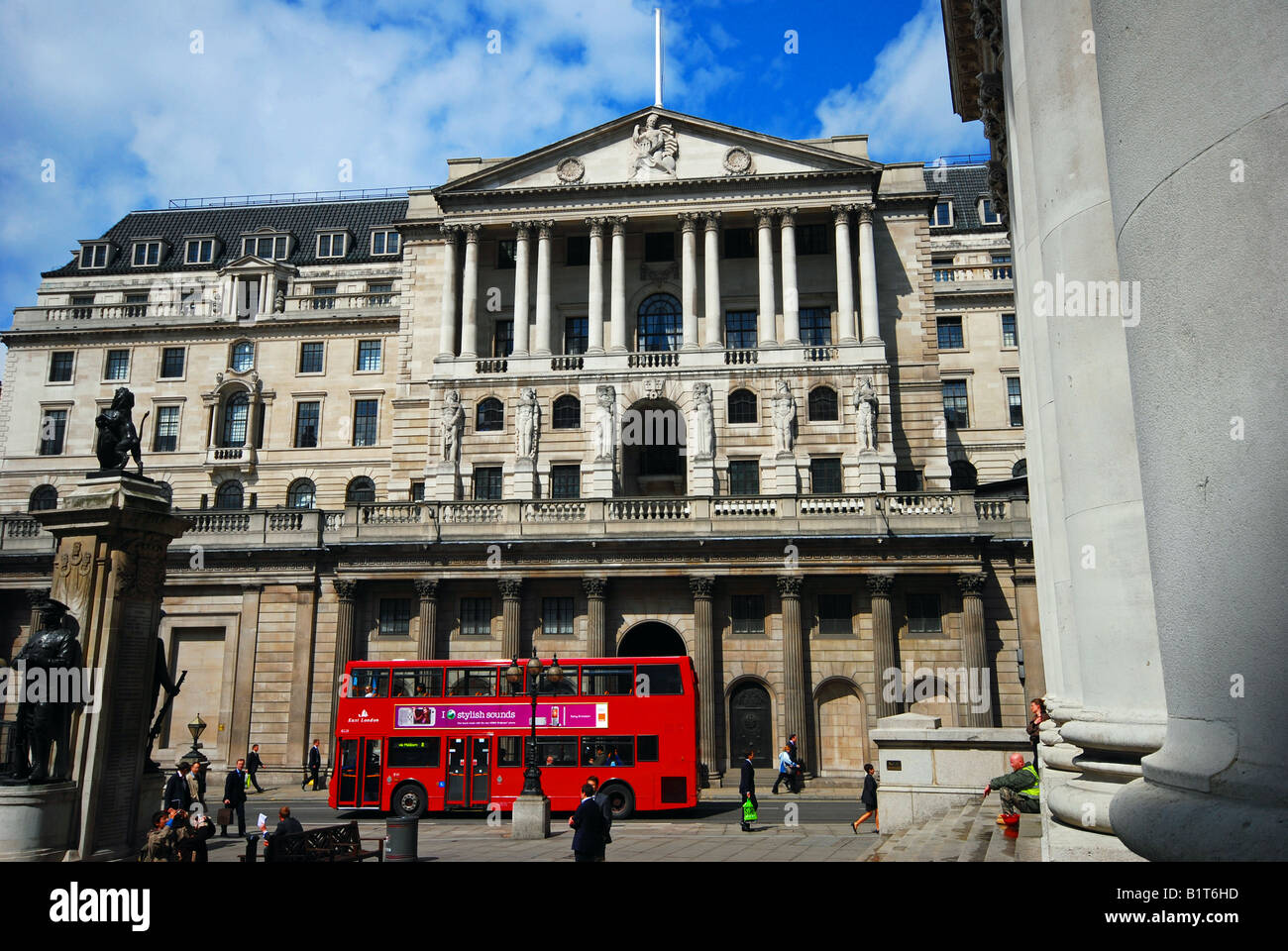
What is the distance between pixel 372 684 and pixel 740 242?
104 feet

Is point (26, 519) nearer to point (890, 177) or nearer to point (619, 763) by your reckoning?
point (619, 763)

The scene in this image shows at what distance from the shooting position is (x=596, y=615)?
4269 cm

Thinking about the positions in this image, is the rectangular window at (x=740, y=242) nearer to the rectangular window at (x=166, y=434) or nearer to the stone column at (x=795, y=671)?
the stone column at (x=795, y=671)

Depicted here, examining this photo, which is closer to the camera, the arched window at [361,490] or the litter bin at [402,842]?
the litter bin at [402,842]

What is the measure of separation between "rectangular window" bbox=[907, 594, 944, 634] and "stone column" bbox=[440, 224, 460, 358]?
26032 millimetres

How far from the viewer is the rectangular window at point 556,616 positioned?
43.5 metres

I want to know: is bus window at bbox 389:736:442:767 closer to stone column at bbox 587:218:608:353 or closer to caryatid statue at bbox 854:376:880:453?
stone column at bbox 587:218:608:353

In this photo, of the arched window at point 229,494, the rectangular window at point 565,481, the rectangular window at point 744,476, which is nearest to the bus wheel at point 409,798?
the rectangular window at point 565,481

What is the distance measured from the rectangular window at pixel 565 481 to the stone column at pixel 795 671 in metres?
11.9

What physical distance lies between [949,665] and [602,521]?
51.8 ft

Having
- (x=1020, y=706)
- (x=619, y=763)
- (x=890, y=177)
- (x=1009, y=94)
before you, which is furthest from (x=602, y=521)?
(x=1009, y=94)

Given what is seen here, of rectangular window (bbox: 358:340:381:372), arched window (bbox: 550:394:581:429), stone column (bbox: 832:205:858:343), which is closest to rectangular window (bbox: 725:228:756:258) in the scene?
stone column (bbox: 832:205:858:343)

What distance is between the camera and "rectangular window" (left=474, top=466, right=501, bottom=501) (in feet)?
163
